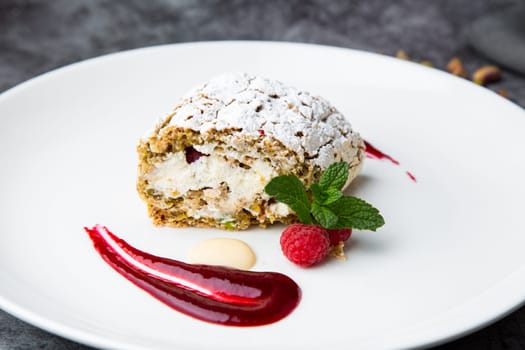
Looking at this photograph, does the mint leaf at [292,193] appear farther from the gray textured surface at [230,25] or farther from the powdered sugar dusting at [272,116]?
the gray textured surface at [230,25]

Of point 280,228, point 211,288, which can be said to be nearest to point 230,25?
point 280,228

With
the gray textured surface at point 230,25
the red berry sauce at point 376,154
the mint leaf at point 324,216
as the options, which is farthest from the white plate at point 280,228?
the gray textured surface at point 230,25

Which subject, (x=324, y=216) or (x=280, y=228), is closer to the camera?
(x=324, y=216)

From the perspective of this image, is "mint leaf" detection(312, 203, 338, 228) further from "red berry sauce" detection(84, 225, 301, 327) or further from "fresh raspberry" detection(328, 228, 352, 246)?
"red berry sauce" detection(84, 225, 301, 327)

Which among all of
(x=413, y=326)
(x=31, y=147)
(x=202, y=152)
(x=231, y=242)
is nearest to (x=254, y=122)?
(x=202, y=152)

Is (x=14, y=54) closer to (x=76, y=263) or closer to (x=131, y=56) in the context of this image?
(x=131, y=56)

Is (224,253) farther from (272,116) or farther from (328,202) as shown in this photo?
(272,116)
